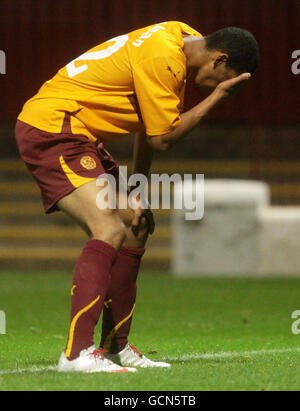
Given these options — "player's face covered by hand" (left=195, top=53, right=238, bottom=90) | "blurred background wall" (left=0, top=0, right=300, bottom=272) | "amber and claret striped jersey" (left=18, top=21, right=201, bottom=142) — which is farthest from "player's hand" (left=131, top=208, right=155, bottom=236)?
"blurred background wall" (left=0, top=0, right=300, bottom=272)

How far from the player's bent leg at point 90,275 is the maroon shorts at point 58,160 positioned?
0.07 meters

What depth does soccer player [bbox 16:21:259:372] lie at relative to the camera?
5.76 metres

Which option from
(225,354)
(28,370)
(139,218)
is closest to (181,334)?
(225,354)

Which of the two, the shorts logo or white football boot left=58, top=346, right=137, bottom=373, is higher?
the shorts logo

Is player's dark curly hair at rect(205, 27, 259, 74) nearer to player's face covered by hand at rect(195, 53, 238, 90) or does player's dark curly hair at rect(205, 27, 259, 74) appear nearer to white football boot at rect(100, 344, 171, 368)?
player's face covered by hand at rect(195, 53, 238, 90)

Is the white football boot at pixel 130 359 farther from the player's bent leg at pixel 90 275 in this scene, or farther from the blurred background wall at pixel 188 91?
the blurred background wall at pixel 188 91

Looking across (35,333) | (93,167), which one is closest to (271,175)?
(35,333)

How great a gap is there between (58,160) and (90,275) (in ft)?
2.18

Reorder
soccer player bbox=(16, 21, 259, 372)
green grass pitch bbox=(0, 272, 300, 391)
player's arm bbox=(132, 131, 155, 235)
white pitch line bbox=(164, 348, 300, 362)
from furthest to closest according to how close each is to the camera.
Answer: white pitch line bbox=(164, 348, 300, 362) → player's arm bbox=(132, 131, 155, 235) → soccer player bbox=(16, 21, 259, 372) → green grass pitch bbox=(0, 272, 300, 391)

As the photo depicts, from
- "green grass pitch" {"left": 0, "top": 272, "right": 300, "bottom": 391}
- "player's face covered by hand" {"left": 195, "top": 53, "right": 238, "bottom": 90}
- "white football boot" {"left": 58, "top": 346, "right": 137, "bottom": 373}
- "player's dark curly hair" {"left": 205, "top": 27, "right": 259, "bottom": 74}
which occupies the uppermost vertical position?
"player's dark curly hair" {"left": 205, "top": 27, "right": 259, "bottom": 74}

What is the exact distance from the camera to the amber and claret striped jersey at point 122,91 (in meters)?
5.90

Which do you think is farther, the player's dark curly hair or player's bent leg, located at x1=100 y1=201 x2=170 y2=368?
player's bent leg, located at x1=100 y1=201 x2=170 y2=368

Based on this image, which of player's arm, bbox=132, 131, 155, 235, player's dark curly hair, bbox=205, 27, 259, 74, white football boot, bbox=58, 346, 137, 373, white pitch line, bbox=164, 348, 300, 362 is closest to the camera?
white football boot, bbox=58, 346, 137, 373
